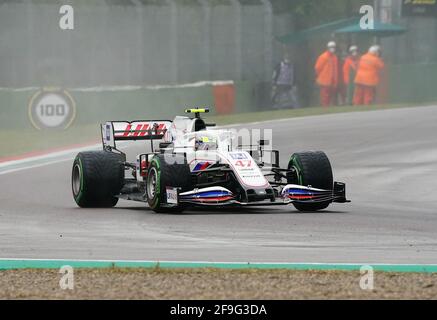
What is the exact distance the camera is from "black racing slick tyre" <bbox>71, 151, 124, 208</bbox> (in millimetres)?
16266

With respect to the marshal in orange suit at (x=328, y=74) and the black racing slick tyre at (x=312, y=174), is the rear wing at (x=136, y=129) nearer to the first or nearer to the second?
the black racing slick tyre at (x=312, y=174)

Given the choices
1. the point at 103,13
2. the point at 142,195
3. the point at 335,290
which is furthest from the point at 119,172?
the point at 103,13

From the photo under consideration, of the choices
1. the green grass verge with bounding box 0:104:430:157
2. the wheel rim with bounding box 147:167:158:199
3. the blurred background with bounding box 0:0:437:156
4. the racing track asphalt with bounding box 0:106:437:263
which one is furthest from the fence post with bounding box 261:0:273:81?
the wheel rim with bounding box 147:167:158:199

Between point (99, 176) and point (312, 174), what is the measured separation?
2.76 metres

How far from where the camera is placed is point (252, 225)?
13.9 meters

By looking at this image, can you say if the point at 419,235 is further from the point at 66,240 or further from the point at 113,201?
the point at 113,201

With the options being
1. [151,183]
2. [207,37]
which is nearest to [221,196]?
[151,183]

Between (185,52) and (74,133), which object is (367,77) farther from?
(74,133)

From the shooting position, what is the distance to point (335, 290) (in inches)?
372

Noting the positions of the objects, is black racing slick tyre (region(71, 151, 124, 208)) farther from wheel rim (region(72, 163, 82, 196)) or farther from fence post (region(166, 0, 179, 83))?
fence post (region(166, 0, 179, 83))

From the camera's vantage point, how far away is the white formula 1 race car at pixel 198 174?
14953mm

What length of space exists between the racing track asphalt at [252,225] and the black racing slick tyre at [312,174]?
195 millimetres

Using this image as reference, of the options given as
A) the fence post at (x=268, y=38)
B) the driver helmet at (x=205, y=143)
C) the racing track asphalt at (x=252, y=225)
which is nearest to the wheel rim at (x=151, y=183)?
the racing track asphalt at (x=252, y=225)

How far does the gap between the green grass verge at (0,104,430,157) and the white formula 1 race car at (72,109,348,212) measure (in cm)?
799
